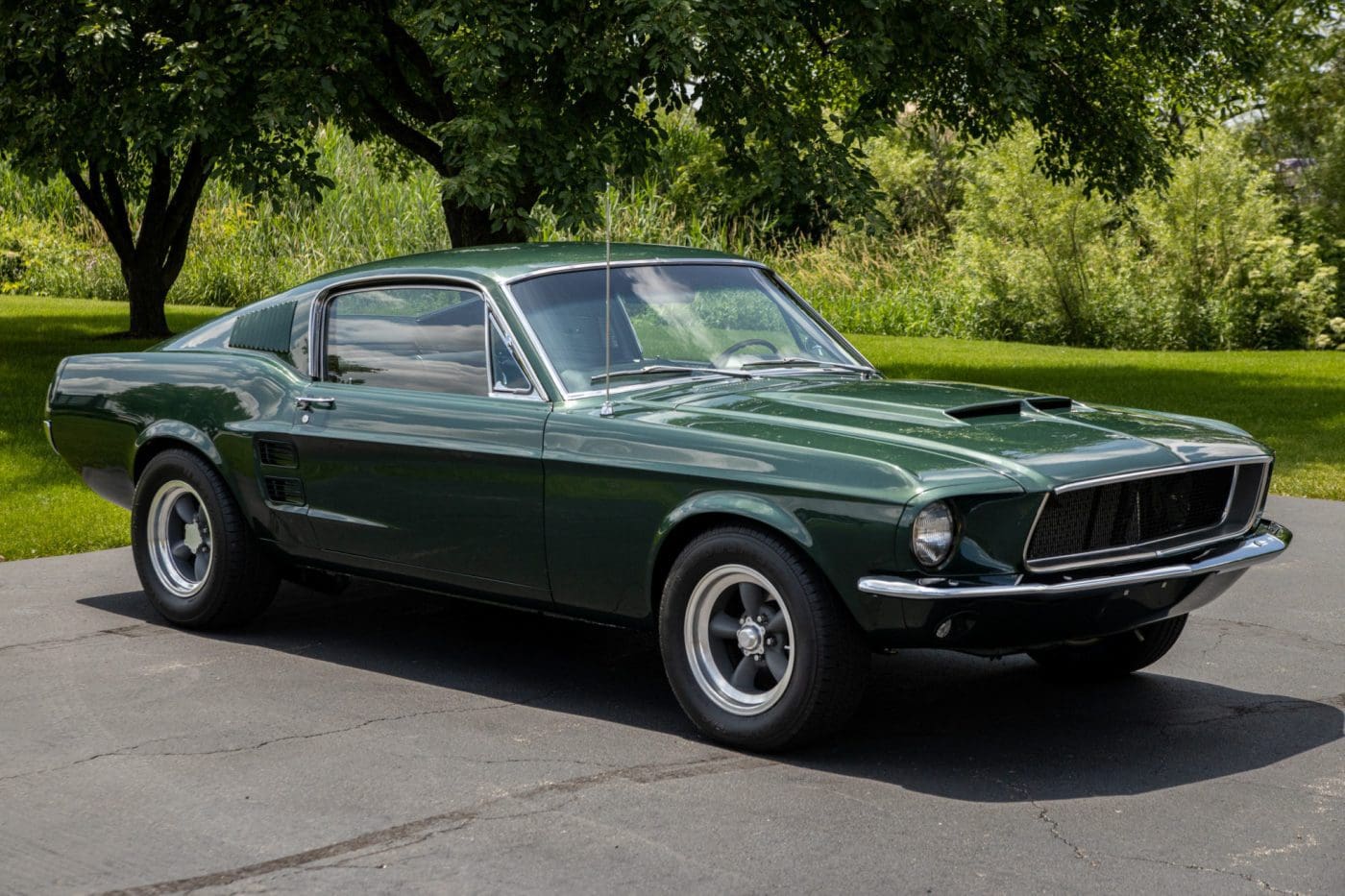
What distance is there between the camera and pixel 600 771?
193 inches

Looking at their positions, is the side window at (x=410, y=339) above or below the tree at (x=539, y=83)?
below

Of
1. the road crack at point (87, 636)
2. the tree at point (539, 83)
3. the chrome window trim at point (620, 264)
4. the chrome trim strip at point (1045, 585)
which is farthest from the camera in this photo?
the tree at point (539, 83)

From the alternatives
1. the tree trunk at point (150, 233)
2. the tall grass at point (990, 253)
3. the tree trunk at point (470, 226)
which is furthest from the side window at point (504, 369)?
the tall grass at point (990, 253)

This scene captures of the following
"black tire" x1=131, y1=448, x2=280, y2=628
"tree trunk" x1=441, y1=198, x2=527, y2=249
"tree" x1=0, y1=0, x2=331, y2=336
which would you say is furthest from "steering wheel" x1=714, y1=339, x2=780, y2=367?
"tree trunk" x1=441, y1=198, x2=527, y2=249

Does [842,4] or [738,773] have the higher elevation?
[842,4]

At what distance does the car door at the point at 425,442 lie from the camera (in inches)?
222

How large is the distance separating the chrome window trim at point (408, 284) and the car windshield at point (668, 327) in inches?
3.6

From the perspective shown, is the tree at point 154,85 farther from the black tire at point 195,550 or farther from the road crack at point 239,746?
the road crack at point 239,746

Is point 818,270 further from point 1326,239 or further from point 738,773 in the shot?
point 738,773

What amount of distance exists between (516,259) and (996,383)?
1206 cm

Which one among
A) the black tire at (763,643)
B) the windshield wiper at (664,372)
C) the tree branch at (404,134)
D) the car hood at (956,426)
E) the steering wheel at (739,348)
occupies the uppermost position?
the tree branch at (404,134)

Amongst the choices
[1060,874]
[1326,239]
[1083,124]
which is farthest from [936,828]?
[1326,239]

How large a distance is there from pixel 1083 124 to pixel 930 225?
14.5 meters

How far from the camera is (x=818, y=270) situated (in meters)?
27.6
